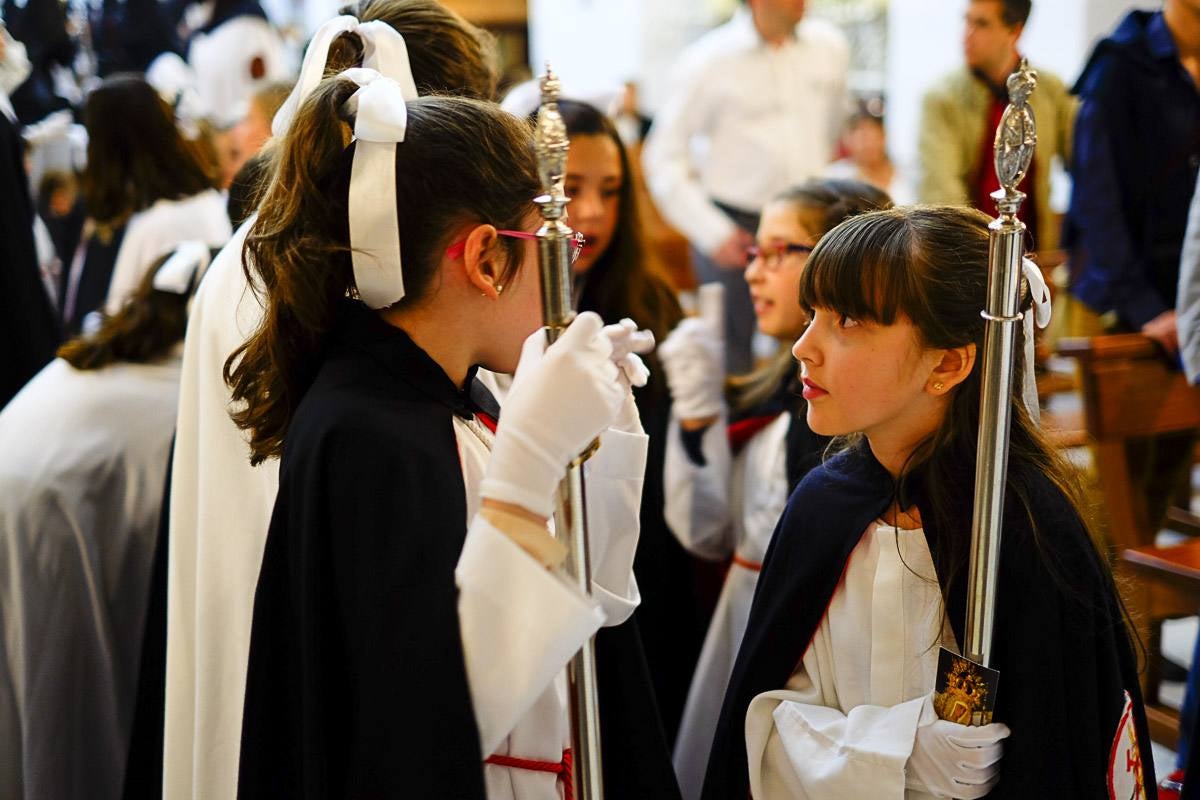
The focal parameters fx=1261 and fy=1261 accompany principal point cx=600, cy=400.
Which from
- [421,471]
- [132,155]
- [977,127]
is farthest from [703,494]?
[977,127]

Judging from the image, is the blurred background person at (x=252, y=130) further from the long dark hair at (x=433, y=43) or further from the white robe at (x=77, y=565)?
the long dark hair at (x=433, y=43)

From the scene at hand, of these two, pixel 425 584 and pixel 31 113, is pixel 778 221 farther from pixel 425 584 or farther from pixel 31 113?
pixel 31 113

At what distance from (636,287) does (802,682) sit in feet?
4.34

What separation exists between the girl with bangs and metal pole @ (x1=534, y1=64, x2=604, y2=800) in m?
0.38

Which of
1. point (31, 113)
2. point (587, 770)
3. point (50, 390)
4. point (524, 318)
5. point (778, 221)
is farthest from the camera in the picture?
point (31, 113)

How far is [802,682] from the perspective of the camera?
1646 mm

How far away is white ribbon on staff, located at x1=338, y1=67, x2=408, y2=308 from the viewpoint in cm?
138

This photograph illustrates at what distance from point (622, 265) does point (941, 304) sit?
130 cm

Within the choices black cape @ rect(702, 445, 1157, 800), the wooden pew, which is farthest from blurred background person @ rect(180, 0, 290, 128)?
black cape @ rect(702, 445, 1157, 800)

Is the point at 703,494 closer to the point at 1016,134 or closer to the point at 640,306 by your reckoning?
the point at 640,306

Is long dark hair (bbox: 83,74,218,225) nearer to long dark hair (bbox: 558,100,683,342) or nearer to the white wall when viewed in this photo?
long dark hair (bbox: 558,100,683,342)

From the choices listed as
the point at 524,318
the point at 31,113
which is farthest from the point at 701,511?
the point at 31,113

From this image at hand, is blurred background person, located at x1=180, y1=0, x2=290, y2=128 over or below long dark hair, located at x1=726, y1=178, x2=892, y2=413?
over

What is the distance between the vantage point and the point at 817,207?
243cm
